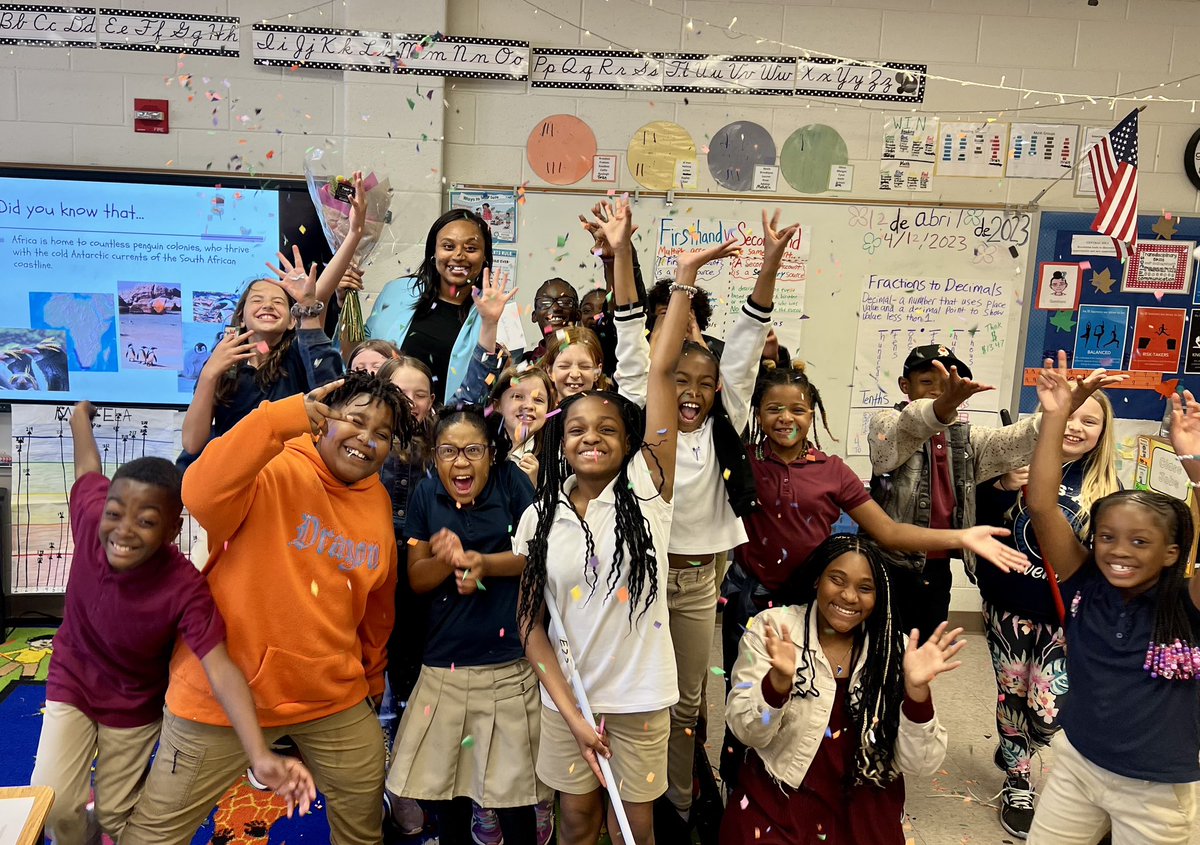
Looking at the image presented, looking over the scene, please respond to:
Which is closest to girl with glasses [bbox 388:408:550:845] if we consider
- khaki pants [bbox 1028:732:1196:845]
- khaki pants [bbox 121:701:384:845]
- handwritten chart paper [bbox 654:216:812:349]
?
khaki pants [bbox 121:701:384:845]

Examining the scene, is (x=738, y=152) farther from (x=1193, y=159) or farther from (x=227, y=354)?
(x=227, y=354)

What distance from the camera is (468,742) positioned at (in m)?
2.05

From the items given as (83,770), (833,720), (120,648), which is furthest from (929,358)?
(83,770)

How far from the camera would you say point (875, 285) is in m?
3.93

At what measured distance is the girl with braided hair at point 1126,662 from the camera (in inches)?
71.7

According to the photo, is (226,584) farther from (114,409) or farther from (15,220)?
(15,220)

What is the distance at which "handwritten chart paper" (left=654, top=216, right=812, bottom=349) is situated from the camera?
12.6 ft

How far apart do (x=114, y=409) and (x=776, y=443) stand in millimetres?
2906

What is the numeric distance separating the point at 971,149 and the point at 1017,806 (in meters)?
2.70

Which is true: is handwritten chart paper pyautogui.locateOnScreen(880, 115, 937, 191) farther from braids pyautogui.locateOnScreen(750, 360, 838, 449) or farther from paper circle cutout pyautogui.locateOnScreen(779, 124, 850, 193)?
braids pyautogui.locateOnScreen(750, 360, 838, 449)

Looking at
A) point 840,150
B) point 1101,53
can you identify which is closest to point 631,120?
point 840,150

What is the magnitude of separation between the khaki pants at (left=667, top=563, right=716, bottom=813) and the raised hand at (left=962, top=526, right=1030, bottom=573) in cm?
64

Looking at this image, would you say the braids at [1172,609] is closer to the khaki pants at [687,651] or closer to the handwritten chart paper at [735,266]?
the khaki pants at [687,651]

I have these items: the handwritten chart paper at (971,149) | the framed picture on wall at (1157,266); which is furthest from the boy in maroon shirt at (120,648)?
the framed picture on wall at (1157,266)
